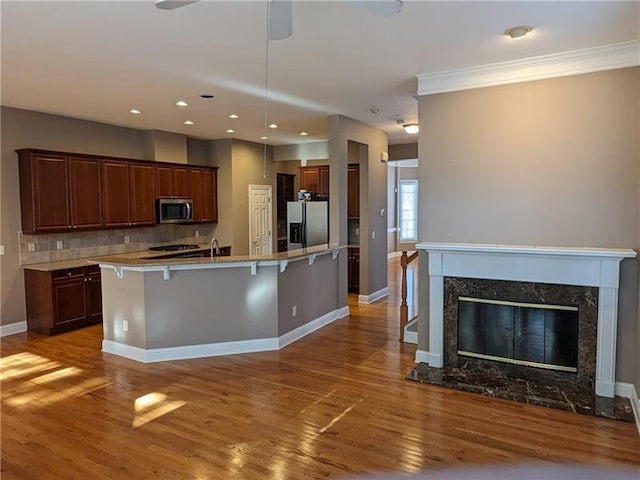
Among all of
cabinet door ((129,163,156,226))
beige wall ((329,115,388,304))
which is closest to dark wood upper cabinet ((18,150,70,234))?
cabinet door ((129,163,156,226))

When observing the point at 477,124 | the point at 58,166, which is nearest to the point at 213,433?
the point at 477,124

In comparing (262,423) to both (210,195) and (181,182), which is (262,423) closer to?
(181,182)

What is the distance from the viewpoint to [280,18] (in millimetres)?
2361

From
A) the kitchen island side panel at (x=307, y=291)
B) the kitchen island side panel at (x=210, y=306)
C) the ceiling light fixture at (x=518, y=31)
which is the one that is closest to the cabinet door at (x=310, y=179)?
the kitchen island side panel at (x=307, y=291)

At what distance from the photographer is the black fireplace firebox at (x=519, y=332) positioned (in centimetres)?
394

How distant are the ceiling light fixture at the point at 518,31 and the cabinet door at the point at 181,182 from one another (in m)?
5.72

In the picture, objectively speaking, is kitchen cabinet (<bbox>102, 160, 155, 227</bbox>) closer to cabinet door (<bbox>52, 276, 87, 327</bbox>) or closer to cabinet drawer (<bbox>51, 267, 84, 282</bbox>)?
cabinet drawer (<bbox>51, 267, 84, 282</bbox>)

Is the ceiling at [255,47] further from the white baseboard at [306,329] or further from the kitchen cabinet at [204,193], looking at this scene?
the white baseboard at [306,329]

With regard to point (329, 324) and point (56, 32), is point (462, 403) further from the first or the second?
point (56, 32)

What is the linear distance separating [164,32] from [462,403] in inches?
142

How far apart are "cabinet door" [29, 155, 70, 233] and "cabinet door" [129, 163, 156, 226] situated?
40.6 inches

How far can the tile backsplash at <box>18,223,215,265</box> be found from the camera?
5891 millimetres

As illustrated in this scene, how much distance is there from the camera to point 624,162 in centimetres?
367

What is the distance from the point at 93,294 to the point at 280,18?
5004 mm
